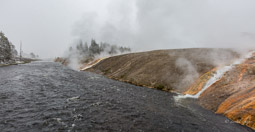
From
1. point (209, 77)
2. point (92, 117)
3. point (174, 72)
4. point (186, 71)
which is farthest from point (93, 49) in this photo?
point (92, 117)

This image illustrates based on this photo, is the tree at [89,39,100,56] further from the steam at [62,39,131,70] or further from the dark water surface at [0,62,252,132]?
the dark water surface at [0,62,252,132]

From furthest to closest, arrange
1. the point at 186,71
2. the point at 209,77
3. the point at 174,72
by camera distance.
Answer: the point at 174,72 < the point at 186,71 < the point at 209,77

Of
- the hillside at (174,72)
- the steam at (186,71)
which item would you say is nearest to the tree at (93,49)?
the hillside at (174,72)

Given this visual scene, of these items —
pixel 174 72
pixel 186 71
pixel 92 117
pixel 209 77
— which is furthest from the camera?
pixel 174 72

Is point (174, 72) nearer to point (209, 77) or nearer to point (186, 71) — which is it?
point (186, 71)

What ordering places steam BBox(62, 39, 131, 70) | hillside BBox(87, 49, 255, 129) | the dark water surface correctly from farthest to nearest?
steam BBox(62, 39, 131, 70)
hillside BBox(87, 49, 255, 129)
the dark water surface

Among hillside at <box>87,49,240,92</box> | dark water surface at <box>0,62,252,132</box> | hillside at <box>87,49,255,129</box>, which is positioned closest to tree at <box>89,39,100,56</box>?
hillside at <box>87,49,255,129</box>

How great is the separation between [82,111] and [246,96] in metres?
26.1

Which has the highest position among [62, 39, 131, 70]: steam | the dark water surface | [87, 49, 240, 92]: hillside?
[62, 39, 131, 70]: steam

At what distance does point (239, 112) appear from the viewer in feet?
61.5

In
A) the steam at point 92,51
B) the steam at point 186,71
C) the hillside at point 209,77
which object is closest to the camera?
the hillside at point 209,77

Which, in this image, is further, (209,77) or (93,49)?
(93,49)

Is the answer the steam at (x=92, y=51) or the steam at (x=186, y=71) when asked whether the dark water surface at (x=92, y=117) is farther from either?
the steam at (x=92, y=51)

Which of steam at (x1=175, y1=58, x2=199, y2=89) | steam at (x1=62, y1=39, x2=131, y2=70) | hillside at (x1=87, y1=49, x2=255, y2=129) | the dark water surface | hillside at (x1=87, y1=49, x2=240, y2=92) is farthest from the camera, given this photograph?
steam at (x1=62, y1=39, x2=131, y2=70)
